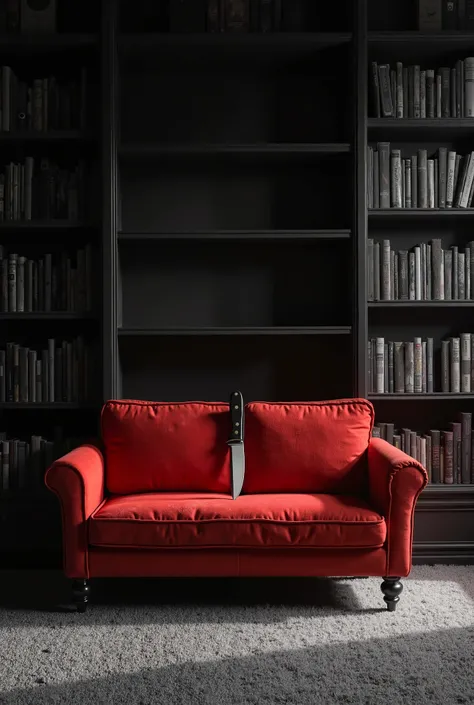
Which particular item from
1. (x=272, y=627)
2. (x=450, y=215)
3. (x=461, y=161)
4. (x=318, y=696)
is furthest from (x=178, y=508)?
(x=461, y=161)

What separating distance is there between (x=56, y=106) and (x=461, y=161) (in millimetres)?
1981

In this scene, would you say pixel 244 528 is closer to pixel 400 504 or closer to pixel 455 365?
pixel 400 504

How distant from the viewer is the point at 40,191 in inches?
132

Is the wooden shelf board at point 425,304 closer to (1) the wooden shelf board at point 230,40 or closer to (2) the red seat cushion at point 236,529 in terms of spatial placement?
(2) the red seat cushion at point 236,529

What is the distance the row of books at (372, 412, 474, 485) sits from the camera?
3.36m

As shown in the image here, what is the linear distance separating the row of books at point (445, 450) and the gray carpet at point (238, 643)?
474 millimetres

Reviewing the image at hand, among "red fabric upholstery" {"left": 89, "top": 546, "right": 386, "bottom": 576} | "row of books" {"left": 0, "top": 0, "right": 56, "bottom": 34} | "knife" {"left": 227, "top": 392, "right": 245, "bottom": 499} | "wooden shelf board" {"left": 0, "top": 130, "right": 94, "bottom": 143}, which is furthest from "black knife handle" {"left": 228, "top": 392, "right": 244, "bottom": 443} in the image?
"row of books" {"left": 0, "top": 0, "right": 56, "bottom": 34}

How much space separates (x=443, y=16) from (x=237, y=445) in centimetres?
231

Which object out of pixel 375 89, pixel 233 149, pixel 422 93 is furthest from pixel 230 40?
pixel 422 93

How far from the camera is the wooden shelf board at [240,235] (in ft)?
10.8

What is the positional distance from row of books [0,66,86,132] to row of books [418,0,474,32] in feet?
5.47

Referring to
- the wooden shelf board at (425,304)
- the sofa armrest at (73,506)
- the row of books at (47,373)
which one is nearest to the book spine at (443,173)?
the wooden shelf board at (425,304)

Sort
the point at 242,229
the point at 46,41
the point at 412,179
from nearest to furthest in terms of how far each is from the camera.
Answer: the point at 46,41 < the point at 412,179 < the point at 242,229

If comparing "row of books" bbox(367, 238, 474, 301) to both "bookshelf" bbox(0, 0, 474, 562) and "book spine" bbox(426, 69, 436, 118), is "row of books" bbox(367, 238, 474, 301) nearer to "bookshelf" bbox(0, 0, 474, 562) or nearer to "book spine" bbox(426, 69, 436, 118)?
"bookshelf" bbox(0, 0, 474, 562)
